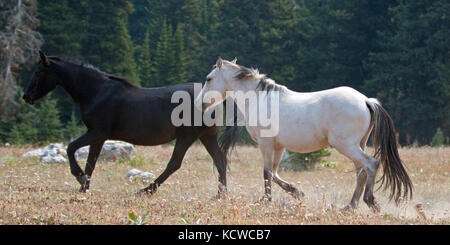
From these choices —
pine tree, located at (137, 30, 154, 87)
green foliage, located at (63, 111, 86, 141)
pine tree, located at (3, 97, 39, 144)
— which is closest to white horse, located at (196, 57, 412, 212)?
pine tree, located at (3, 97, 39, 144)

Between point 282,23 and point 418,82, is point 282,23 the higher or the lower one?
the higher one

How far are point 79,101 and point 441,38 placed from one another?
25.2 m

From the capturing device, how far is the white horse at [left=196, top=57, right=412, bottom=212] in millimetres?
6980

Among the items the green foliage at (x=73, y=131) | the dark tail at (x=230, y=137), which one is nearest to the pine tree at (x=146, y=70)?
the green foliage at (x=73, y=131)

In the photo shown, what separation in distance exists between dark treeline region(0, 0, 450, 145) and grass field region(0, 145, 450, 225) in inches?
534

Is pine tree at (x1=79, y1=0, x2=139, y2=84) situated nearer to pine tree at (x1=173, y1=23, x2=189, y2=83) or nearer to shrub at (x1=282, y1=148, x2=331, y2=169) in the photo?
pine tree at (x1=173, y1=23, x2=189, y2=83)

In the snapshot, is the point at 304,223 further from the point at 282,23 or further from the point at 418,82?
the point at 282,23

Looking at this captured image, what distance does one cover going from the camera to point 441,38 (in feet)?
95.7

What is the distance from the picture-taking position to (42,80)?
9008mm

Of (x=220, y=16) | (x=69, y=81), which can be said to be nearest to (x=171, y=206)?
(x=69, y=81)

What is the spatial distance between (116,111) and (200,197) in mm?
1956

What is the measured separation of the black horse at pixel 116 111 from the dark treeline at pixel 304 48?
53.0 ft

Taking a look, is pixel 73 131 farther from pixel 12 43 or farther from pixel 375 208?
pixel 375 208

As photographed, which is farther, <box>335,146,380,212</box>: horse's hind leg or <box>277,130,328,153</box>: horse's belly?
<box>277,130,328,153</box>: horse's belly
